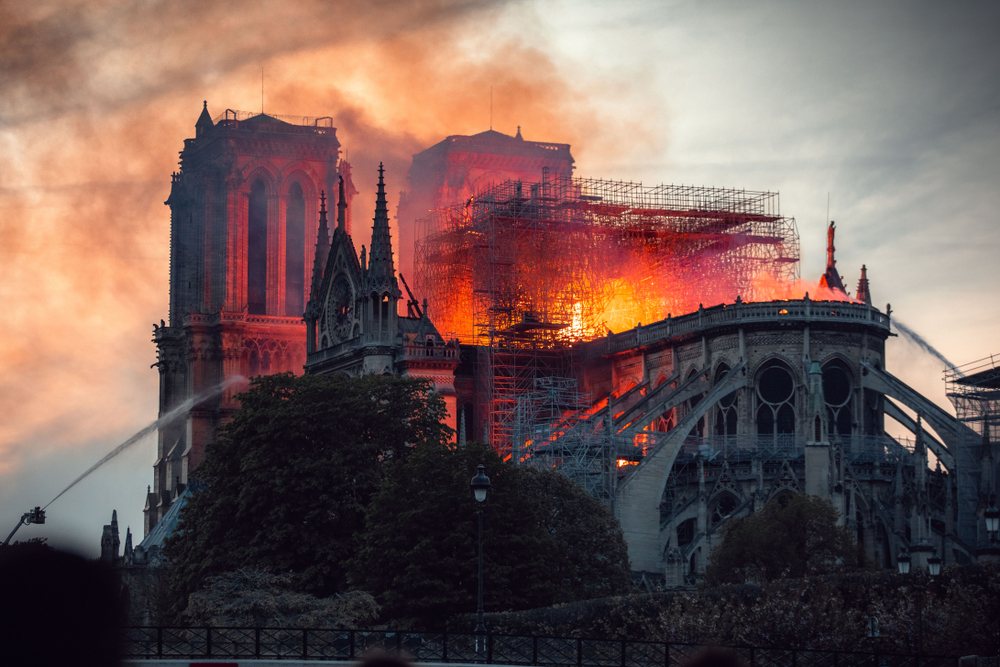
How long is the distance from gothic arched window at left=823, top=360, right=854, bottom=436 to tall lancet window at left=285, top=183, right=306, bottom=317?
155 feet

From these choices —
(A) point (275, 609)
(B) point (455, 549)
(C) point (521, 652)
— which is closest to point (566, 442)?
(B) point (455, 549)

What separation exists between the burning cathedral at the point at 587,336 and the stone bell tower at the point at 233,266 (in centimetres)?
16

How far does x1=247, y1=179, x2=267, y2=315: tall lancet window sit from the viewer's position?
110 m

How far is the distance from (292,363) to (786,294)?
3514cm

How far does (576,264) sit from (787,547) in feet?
117

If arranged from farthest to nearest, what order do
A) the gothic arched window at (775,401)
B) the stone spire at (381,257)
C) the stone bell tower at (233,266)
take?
the stone bell tower at (233,266), the stone spire at (381,257), the gothic arched window at (775,401)

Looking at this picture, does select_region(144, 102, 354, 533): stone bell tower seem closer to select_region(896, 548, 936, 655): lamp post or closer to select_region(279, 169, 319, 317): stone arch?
select_region(279, 169, 319, 317): stone arch

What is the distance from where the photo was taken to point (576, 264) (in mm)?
88562

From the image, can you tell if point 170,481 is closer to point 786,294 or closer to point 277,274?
point 277,274

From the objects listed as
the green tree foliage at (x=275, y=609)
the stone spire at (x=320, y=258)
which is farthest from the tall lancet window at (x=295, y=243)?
the green tree foliage at (x=275, y=609)

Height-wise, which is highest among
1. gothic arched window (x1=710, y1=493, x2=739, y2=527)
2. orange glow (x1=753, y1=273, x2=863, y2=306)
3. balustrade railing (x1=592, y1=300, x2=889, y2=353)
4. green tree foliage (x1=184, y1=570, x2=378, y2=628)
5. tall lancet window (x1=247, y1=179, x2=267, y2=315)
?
tall lancet window (x1=247, y1=179, x2=267, y2=315)

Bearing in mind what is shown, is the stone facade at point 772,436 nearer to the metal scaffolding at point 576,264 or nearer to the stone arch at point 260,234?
the metal scaffolding at point 576,264

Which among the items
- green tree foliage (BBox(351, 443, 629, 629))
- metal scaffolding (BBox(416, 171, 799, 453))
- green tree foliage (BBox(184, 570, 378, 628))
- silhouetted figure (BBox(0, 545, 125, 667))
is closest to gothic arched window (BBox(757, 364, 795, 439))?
metal scaffolding (BBox(416, 171, 799, 453))

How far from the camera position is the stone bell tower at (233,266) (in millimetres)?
106688
